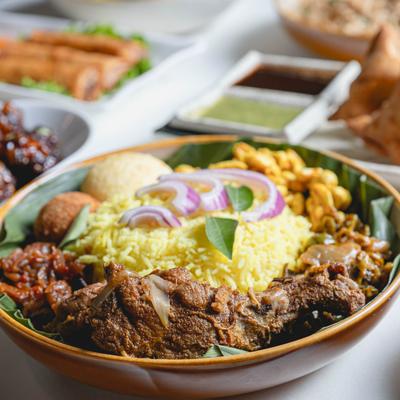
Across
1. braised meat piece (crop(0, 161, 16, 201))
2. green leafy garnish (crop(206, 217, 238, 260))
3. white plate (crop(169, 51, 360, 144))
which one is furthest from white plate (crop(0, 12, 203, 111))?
green leafy garnish (crop(206, 217, 238, 260))

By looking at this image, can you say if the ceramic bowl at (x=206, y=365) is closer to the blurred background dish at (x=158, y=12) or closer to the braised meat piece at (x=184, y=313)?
the braised meat piece at (x=184, y=313)

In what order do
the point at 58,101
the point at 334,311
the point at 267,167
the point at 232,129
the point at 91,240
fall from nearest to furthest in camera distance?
1. the point at 334,311
2. the point at 91,240
3. the point at 267,167
4. the point at 232,129
5. the point at 58,101

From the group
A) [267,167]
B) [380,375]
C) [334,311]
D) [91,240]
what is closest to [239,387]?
[334,311]

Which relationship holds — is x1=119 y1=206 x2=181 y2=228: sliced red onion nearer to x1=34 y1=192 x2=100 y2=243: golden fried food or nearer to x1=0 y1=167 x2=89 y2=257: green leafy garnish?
x1=34 y1=192 x2=100 y2=243: golden fried food

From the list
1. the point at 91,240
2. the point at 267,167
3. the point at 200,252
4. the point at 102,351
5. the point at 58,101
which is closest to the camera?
the point at 102,351

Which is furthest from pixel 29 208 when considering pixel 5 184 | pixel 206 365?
pixel 206 365

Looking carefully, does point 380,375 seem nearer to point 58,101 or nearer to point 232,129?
point 232,129

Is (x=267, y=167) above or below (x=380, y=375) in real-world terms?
above
